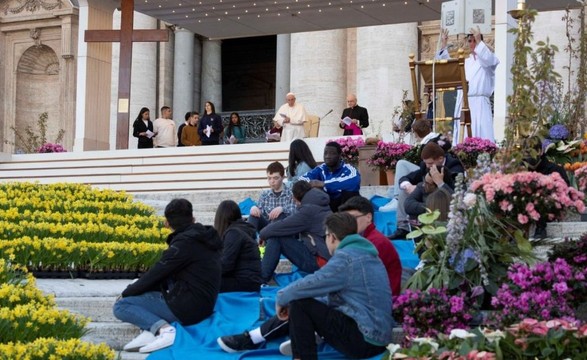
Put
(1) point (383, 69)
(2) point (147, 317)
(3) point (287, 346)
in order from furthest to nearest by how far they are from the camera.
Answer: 1. (1) point (383, 69)
2. (2) point (147, 317)
3. (3) point (287, 346)

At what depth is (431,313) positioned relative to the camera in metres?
9.07

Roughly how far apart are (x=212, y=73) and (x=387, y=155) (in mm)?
17053

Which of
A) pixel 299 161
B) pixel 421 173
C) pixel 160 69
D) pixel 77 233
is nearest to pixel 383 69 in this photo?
pixel 160 69

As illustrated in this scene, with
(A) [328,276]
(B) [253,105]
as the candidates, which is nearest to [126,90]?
(B) [253,105]

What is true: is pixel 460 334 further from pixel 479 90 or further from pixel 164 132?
→ pixel 164 132

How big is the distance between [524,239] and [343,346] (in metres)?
1.94

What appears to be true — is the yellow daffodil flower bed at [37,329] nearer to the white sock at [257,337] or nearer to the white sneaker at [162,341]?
the white sneaker at [162,341]

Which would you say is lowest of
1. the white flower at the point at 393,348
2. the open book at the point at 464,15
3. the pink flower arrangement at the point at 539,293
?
the white flower at the point at 393,348

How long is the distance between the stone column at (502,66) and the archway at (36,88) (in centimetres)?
1631

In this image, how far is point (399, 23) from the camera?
2569cm

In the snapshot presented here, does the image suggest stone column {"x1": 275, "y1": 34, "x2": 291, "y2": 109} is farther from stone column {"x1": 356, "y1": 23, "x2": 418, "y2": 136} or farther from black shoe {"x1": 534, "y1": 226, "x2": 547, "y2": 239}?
black shoe {"x1": 534, "y1": 226, "x2": 547, "y2": 239}

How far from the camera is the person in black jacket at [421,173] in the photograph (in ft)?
42.4

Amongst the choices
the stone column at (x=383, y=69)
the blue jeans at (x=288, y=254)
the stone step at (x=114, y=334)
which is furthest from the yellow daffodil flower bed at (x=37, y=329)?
the stone column at (x=383, y=69)

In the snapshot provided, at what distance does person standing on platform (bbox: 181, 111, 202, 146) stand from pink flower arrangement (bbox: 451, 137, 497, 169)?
9.59 metres
